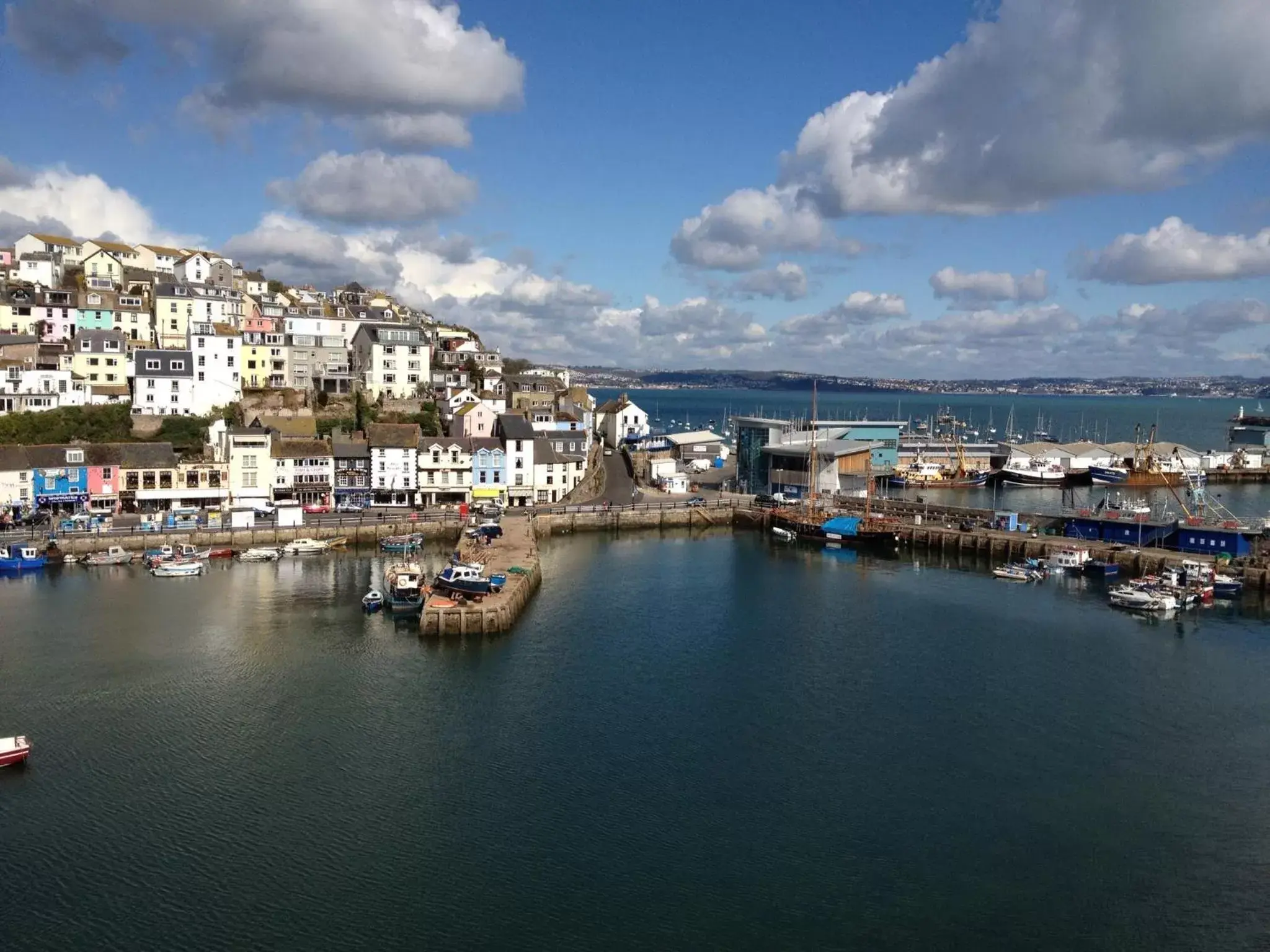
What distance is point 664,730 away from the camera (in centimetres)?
2177

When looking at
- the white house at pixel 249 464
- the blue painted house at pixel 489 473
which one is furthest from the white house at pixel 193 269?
the blue painted house at pixel 489 473

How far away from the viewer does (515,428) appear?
168 feet

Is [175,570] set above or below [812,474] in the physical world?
below

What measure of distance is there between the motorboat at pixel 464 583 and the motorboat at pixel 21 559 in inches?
674

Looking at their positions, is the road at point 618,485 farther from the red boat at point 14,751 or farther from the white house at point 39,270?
the white house at point 39,270

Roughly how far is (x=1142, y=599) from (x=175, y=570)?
115 feet

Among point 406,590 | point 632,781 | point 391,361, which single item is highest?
point 391,361

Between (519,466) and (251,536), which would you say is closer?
(251,536)

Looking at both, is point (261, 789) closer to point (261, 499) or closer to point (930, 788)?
point (930, 788)

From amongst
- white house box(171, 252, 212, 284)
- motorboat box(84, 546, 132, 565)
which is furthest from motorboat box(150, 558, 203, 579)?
white house box(171, 252, 212, 284)

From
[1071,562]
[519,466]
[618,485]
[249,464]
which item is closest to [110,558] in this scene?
[249,464]

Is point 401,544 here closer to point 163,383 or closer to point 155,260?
point 163,383

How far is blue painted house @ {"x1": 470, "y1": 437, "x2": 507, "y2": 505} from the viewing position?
4922 cm

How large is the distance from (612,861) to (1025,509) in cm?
4714
